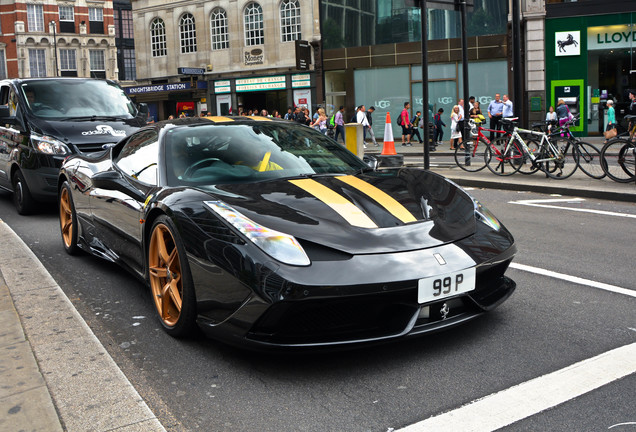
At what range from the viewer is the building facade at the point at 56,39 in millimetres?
68125

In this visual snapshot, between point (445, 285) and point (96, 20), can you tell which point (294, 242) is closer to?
point (445, 285)

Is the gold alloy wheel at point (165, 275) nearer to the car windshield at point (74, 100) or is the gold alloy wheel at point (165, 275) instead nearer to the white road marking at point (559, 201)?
the white road marking at point (559, 201)

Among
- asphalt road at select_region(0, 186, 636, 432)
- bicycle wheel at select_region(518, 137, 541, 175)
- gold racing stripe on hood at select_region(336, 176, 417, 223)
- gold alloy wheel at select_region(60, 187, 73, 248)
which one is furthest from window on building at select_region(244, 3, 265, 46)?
gold racing stripe on hood at select_region(336, 176, 417, 223)

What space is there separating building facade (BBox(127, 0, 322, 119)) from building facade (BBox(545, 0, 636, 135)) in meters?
11.8

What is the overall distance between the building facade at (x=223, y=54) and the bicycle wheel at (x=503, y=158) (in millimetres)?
21644

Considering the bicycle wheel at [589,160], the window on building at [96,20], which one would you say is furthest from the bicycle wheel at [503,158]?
the window on building at [96,20]

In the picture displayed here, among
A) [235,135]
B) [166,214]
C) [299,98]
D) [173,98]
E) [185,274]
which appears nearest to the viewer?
[185,274]

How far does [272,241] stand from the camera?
10.6 ft

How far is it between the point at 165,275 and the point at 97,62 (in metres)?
72.3

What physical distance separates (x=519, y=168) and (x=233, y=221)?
31.2ft

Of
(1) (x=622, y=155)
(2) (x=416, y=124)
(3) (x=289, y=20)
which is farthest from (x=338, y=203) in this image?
(3) (x=289, y=20)

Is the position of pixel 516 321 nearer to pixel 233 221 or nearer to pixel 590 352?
pixel 590 352

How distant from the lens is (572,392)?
9.62ft

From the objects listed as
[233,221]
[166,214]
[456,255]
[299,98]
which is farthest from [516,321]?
[299,98]
